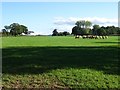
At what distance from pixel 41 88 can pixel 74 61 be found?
5.63m

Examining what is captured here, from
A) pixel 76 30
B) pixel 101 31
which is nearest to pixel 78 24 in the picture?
pixel 76 30

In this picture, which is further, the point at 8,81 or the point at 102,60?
the point at 102,60

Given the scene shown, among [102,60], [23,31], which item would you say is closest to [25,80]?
[102,60]

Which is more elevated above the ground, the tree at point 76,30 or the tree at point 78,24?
the tree at point 78,24

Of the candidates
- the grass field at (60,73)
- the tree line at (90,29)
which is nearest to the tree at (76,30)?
the tree line at (90,29)

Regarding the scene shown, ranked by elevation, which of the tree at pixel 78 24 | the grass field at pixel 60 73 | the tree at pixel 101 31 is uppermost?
the tree at pixel 78 24

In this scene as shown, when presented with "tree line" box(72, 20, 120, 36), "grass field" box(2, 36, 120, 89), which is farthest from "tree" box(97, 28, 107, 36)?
"grass field" box(2, 36, 120, 89)

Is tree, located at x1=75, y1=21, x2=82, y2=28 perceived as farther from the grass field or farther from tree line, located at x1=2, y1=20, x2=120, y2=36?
the grass field

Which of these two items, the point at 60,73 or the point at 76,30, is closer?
the point at 60,73

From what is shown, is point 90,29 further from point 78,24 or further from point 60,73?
point 60,73

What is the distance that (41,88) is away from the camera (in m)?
12.2

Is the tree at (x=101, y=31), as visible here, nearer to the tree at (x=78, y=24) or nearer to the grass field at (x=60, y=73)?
the tree at (x=78, y=24)

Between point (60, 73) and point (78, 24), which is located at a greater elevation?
point (78, 24)

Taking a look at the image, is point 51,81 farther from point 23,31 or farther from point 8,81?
point 23,31
